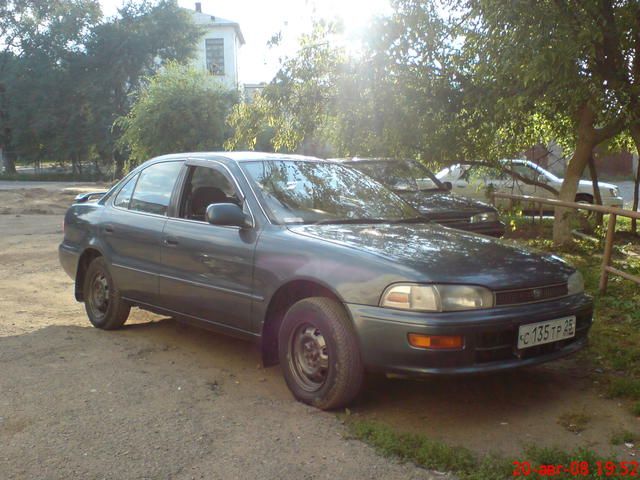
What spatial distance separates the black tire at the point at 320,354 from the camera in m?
4.00

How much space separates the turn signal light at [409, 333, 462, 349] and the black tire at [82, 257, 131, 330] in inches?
122

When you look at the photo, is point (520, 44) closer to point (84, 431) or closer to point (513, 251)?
point (513, 251)

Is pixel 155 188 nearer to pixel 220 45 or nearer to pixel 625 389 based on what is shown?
pixel 625 389

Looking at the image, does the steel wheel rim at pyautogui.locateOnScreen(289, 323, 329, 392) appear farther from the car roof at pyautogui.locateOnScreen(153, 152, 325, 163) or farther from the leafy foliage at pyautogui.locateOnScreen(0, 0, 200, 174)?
the leafy foliage at pyautogui.locateOnScreen(0, 0, 200, 174)

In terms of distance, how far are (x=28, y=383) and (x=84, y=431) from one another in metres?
1.06

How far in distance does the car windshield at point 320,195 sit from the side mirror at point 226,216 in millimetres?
203

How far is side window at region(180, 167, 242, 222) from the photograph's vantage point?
5.37 meters

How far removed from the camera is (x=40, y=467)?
3.42 m

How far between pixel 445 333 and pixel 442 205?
5.86m

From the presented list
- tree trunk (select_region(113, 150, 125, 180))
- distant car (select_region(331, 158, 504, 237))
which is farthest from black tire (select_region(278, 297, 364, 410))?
tree trunk (select_region(113, 150, 125, 180))

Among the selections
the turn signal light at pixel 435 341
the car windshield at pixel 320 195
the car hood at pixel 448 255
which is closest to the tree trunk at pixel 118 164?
the car windshield at pixel 320 195

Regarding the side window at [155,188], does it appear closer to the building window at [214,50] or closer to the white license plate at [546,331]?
the white license plate at [546,331]

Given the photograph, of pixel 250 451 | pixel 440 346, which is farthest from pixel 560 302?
pixel 250 451

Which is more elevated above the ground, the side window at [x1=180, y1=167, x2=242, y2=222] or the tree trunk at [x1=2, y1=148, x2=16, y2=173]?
the side window at [x1=180, y1=167, x2=242, y2=222]
